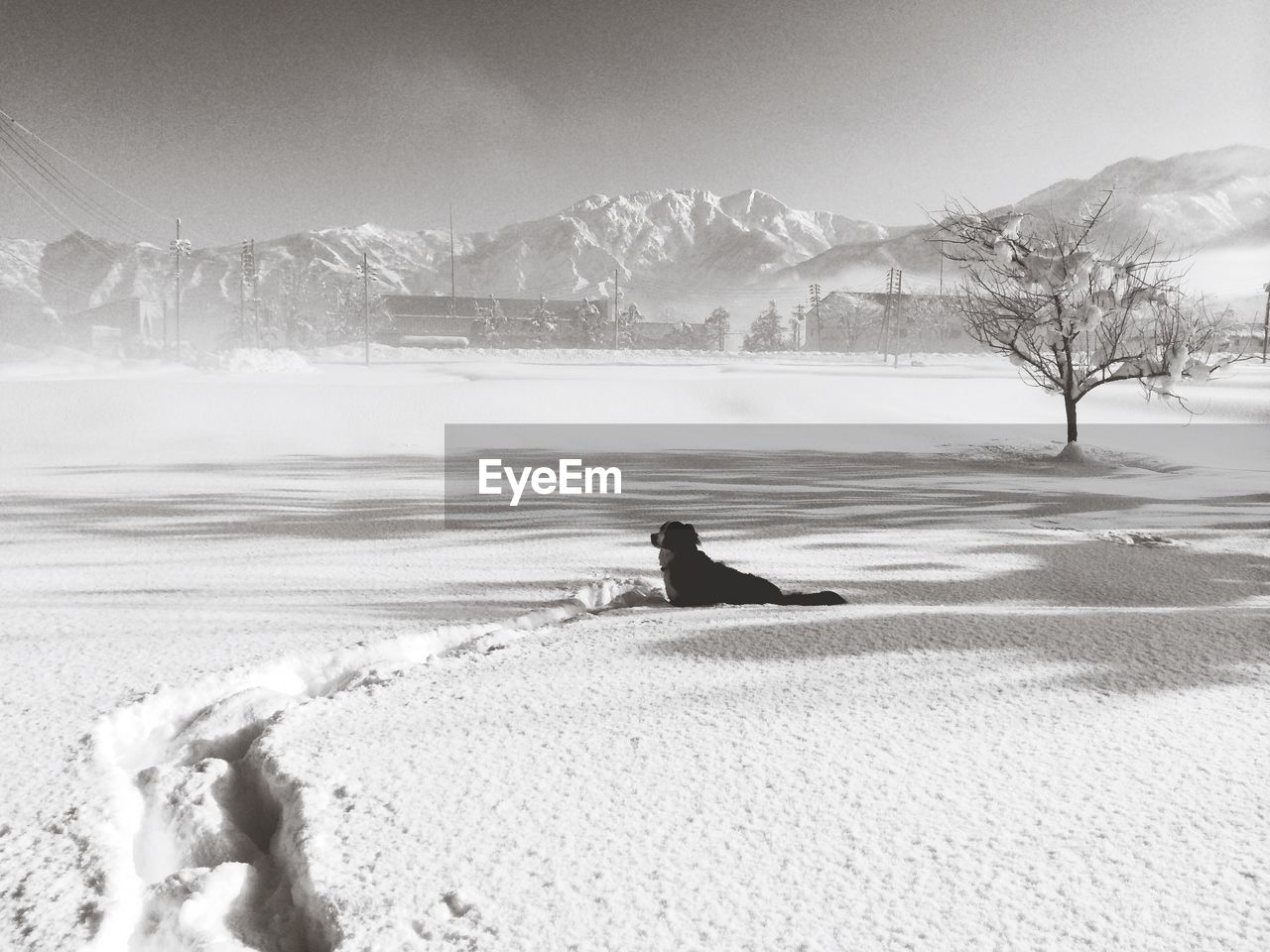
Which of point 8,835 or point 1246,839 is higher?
point 1246,839

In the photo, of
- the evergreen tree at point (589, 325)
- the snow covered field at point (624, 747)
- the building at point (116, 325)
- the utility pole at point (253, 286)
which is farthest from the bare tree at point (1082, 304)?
the building at point (116, 325)

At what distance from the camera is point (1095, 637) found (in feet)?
6.73

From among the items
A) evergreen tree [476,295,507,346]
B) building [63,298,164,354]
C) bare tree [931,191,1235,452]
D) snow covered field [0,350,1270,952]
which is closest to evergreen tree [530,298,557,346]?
evergreen tree [476,295,507,346]

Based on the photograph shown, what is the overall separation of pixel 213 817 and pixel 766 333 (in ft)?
171

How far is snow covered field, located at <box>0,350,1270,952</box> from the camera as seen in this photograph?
3.53 ft

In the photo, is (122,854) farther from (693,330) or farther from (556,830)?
(693,330)

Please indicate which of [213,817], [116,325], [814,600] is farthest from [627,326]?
[213,817]

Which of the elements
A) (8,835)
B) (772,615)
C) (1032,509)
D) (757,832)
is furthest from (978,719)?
(1032,509)

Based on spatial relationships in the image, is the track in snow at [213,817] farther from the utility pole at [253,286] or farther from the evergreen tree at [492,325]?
the evergreen tree at [492,325]

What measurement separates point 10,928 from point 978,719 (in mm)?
1596

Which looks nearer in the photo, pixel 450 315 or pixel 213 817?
pixel 213 817

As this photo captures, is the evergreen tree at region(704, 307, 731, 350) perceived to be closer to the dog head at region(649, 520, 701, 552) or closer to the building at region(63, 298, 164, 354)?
the building at region(63, 298, 164, 354)

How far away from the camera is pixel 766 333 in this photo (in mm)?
51688

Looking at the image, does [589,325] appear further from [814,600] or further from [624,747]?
[624,747]
